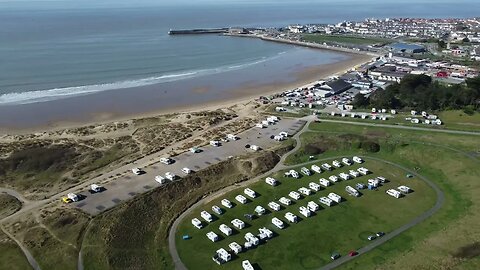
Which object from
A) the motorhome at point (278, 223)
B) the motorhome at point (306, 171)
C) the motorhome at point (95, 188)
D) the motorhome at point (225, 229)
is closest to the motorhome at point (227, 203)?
the motorhome at point (225, 229)

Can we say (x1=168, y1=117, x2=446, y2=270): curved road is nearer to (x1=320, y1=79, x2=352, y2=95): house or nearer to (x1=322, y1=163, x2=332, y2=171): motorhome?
(x1=322, y1=163, x2=332, y2=171): motorhome

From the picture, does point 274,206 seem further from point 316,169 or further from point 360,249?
point 316,169

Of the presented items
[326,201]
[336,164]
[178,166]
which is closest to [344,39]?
[336,164]

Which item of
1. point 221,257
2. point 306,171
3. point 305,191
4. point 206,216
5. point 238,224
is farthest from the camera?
point 306,171

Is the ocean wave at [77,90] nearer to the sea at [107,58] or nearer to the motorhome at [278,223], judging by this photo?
the sea at [107,58]

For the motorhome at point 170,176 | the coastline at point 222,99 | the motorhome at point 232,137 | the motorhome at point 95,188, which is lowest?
the coastline at point 222,99
